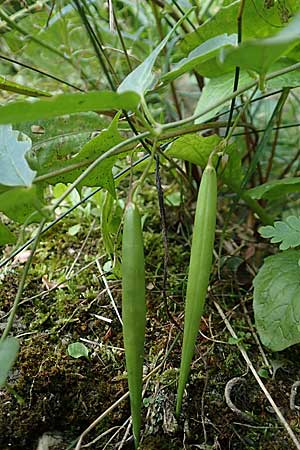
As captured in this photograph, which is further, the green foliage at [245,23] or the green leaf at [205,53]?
the green foliage at [245,23]

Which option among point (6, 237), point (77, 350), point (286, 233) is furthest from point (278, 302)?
point (6, 237)

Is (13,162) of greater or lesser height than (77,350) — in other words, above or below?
above

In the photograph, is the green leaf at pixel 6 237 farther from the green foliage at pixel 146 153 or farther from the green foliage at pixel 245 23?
the green foliage at pixel 245 23

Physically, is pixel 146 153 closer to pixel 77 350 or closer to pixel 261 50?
pixel 77 350

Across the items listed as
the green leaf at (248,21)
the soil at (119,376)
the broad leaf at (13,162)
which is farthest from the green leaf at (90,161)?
the green leaf at (248,21)

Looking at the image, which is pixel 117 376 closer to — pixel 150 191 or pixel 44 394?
pixel 44 394

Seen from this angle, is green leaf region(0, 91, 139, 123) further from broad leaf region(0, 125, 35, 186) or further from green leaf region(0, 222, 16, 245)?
green leaf region(0, 222, 16, 245)
